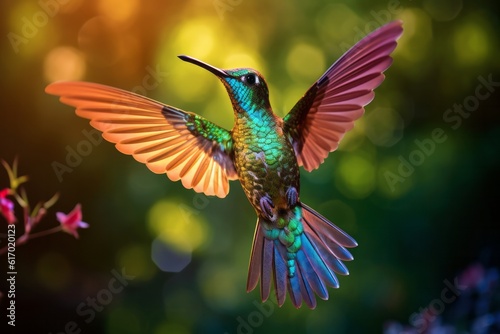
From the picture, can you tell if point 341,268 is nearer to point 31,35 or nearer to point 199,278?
point 199,278

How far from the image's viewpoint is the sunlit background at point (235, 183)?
1.23 meters

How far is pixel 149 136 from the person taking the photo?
70 cm

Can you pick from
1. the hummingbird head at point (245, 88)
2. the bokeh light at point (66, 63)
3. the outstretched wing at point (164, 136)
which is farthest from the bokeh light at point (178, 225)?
the hummingbird head at point (245, 88)

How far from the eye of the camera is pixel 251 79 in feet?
2.11

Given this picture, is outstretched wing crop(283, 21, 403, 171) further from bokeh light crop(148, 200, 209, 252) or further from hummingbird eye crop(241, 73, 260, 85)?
bokeh light crop(148, 200, 209, 252)

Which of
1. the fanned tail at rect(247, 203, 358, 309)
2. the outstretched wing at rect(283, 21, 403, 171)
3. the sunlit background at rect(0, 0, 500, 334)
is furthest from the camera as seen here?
the sunlit background at rect(0, 0, 500, 334)

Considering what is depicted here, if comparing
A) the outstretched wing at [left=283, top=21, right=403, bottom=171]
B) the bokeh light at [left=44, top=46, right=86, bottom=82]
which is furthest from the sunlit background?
the outstretched wing at [left=283, top=21, right=403, bottom=171]

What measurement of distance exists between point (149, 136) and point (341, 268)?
295mm

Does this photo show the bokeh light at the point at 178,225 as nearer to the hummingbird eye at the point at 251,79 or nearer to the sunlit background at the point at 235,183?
the sunlit background at the point at 235,183

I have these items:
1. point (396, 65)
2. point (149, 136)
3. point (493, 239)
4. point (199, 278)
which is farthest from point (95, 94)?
point (493, 239)

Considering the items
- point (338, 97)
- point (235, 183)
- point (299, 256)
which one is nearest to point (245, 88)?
point (338, 97)

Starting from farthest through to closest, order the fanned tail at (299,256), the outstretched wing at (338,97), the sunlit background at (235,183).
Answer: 1. the sunlit background at (235,183)
2. the fanned tail at (299,256)
3. the outstretched wing at (338,97)

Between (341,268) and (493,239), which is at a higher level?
(341,268)

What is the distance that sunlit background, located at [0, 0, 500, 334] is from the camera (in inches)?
48.6
